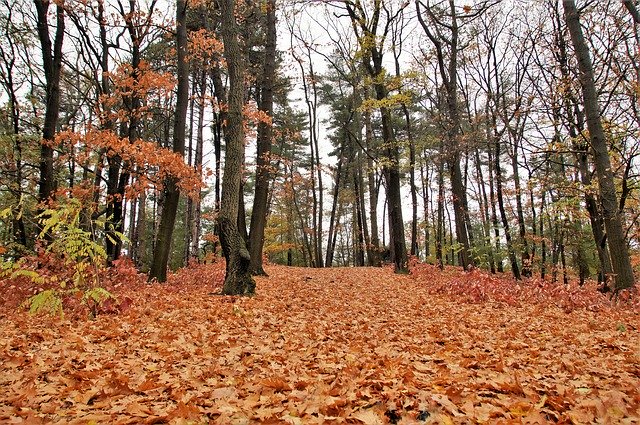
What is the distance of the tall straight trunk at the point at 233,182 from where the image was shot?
7742 mm

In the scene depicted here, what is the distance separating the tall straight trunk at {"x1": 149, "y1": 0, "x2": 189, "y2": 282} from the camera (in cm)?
985

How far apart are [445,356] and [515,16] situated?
16.5 metres

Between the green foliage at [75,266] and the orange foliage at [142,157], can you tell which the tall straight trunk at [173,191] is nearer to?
the orange foliage at [142,157]

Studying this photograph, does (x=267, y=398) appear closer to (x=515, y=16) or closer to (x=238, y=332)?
(x=238, y=332)

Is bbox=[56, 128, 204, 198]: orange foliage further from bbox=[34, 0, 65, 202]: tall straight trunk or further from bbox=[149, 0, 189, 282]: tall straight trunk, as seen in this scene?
bbox=[34, 0, 65, 202]: tall straight trunk

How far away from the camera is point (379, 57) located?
46.1 feet

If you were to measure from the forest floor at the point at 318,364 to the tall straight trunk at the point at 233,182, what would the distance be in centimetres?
71

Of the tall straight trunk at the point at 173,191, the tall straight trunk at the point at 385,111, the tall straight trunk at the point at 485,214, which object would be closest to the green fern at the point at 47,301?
the tall straight trunk at the point at 173,191

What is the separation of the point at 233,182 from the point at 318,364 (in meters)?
5.08

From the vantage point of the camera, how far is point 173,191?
32.8ft

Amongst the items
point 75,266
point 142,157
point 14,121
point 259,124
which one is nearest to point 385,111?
point 259,124

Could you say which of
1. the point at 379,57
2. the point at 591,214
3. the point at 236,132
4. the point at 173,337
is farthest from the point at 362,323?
the point at 379,57

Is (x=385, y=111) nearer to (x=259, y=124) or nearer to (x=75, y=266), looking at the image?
(x=259, y=124)

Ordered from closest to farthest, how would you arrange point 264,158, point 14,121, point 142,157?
1. point 142,157
2. point 264,158
3. point 14,121
